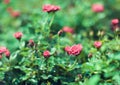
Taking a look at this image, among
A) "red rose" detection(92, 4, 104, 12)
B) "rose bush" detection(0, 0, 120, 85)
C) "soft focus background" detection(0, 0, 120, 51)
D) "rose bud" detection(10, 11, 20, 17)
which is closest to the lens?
"rose bush" detection(0, 0, 120, 85)

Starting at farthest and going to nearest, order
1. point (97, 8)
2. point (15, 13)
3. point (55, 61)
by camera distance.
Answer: point (15, 13), point (97, 8), point (55, 61)

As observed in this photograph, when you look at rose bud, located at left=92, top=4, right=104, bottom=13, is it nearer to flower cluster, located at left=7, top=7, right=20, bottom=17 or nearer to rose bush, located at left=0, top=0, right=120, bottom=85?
flower cluster, located at left=7, top=7, right=20, bottom=17

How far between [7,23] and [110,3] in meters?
1.17

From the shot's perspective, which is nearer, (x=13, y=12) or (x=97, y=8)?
(x=97, y=8)

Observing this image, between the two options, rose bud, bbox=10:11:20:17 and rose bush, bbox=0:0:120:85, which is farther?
rose bud, bbox=10:11:20:17

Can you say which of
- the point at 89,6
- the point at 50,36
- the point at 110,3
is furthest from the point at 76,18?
the point at 50,36

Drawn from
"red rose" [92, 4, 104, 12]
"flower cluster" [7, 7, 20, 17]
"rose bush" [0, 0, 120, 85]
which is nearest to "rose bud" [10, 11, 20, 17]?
"flower cluster" [7, 7, 20, 17]

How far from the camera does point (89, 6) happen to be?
455cm

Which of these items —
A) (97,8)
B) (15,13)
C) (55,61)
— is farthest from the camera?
(15,13)

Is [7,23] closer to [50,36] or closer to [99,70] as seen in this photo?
[50,36]

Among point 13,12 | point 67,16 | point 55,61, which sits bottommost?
point 55,61

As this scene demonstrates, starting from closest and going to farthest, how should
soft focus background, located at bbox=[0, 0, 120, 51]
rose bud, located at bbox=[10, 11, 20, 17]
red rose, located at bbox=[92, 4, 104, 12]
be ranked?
soft focus background, located at bbox=[0, 0, 120, 51], red rose, located at bbox=[92, 4, 104, 12], rose bud, located at bbox=[10, 11, 20, 17]

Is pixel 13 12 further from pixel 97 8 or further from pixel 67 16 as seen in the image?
pixel 97 8

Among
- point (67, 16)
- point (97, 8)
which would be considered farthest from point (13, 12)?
point (97, 8)
